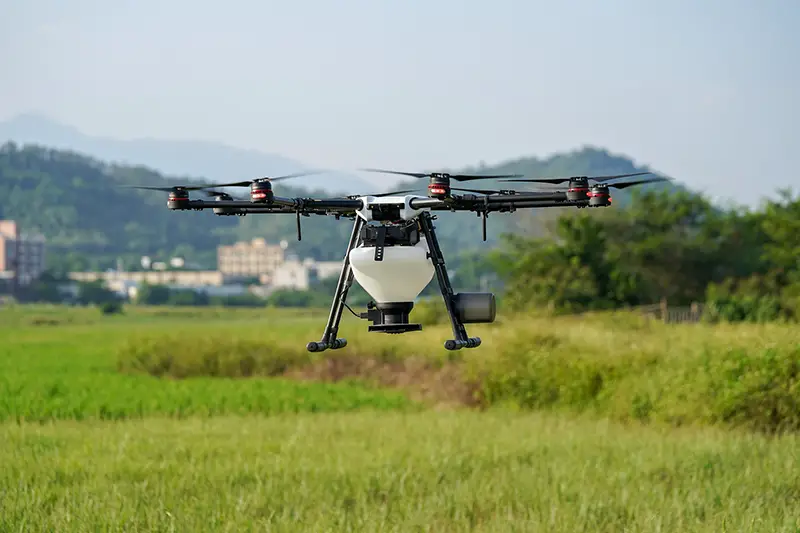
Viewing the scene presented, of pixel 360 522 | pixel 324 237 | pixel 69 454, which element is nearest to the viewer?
pixel 360 522

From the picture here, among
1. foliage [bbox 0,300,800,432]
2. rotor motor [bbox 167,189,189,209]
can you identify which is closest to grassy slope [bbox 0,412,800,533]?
foliage [bbox 0,300,800,432]

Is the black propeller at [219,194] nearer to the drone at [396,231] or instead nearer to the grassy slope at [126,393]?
the drone at [396,231]

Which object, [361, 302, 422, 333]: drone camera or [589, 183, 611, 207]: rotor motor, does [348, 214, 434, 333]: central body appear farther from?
[589, 183, 611, 207]: rotor motor

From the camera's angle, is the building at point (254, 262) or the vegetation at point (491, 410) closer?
the vegetation at point (491, 410)

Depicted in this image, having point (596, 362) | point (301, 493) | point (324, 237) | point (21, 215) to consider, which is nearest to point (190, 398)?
point (596, 362)

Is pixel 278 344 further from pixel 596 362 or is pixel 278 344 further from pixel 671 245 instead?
pixel 671 245

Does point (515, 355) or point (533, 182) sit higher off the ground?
point (533, 182)

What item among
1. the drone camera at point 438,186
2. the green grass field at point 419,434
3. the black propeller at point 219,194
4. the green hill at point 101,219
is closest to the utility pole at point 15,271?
the green hill at point 101,219

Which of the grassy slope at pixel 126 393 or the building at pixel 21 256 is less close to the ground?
the building at pixel 21 256
